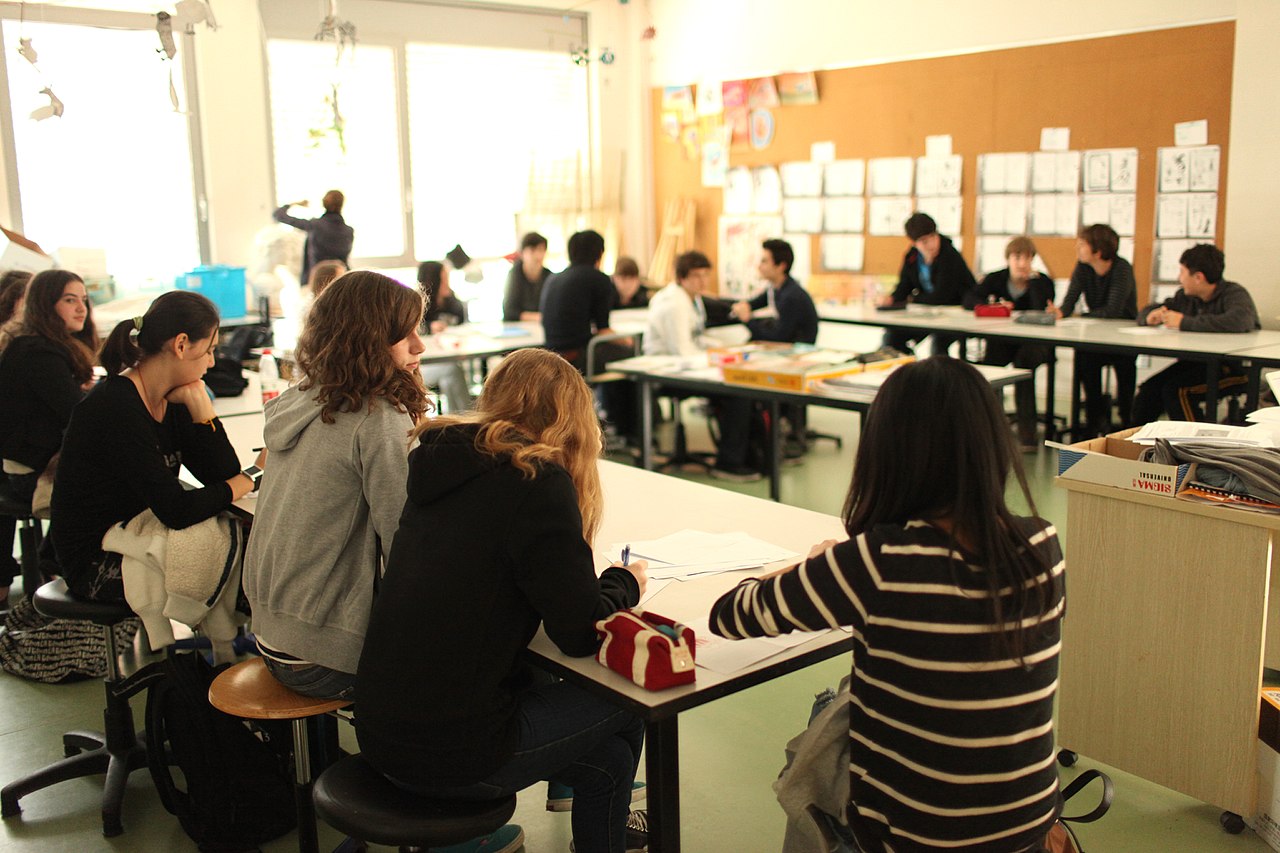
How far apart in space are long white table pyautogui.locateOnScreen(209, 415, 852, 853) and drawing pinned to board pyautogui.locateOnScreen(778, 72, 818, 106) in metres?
5.63

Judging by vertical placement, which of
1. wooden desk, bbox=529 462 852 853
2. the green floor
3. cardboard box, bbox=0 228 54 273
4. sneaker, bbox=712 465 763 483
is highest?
cardboard box, bbox=0 228 54 273

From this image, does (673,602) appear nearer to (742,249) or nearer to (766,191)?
(766,191)

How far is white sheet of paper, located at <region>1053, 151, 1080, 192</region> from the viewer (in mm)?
6828

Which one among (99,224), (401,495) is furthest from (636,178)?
(401,495)

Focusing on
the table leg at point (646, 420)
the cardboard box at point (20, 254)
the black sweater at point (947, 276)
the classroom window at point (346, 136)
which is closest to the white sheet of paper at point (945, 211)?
the black sweater at point (947, 276)

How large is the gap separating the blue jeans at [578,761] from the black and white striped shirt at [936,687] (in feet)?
1.45

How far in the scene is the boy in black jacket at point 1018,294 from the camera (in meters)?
6.47

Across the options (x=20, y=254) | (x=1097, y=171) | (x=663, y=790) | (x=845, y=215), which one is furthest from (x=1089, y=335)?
(x=20, y=254)

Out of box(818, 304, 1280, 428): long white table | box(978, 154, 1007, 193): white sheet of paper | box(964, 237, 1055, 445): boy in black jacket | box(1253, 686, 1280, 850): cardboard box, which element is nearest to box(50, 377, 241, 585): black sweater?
box(1253, 686, 1280, 850): cardboard box

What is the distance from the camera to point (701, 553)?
7.78 ft

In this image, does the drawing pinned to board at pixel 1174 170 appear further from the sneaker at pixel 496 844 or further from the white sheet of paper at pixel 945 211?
the sneaker at pixel 496 844

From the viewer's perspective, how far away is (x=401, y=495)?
2086 mm

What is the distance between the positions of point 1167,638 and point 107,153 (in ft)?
22.8

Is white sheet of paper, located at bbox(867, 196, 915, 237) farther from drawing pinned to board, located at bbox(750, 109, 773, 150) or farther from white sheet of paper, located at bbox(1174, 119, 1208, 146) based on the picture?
white sheet of paper, located at bbox(1174, 119, 1208, 146)
